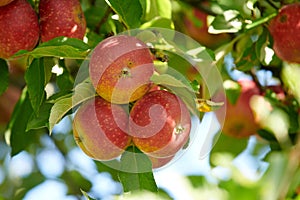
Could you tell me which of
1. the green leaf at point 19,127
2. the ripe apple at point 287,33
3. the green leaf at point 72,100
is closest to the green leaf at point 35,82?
the green leaf at point 72,100

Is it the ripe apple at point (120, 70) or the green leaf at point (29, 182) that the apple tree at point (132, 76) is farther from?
the green leaf at point (29, 182)

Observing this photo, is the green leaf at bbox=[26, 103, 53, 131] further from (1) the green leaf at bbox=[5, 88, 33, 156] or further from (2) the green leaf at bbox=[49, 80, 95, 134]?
(1) the green leaf at bbox=[5, 88, 33, 156]

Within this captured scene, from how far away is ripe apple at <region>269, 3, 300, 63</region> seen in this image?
163 centimetres

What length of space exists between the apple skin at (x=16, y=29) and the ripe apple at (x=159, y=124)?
9.7 inches

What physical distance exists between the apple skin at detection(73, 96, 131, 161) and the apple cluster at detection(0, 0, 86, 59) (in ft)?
0.57

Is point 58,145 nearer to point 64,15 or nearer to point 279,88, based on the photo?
point 279,88

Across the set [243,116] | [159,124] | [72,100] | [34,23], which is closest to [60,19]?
[34,23]

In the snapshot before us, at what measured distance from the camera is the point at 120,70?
3.99 feet

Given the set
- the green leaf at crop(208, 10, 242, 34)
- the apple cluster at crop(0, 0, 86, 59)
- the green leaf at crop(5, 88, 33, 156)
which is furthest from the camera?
the green leaf at crop(5, 88, 33, 156)

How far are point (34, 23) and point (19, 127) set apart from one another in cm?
50

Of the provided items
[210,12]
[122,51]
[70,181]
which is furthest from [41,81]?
[70,181]

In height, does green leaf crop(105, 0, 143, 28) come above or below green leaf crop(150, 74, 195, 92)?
above

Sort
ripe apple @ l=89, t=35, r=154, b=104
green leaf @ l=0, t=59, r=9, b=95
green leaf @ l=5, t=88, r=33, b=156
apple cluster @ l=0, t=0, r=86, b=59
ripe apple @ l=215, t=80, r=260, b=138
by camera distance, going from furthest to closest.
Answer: ripe apple @ l=215, t=80, r=260, b=138 < green leaf @ l=5, t=88, r=33, b=156 < green leaf @ l=0, t=59, r=9, b=95 < apple cluster @ l=0, t=0, r=86, b=59 < ripe apple @ l=89, t=35, r=154, b=104

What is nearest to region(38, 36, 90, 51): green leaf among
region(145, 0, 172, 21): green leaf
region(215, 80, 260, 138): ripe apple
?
region(145, 0, 172, 21): green leaf
